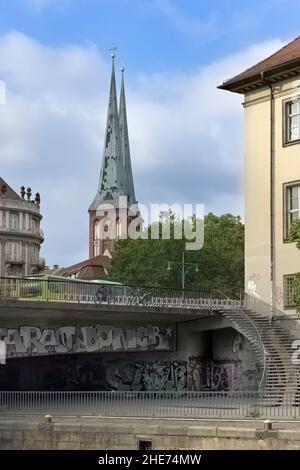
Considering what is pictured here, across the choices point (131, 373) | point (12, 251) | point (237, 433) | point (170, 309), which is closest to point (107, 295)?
point (170, 309)

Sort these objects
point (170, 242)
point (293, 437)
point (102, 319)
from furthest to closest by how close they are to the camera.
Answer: point (170, 242), point (102, 319), point (293, 437)

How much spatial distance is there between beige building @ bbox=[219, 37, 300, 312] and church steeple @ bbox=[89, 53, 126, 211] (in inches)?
3597

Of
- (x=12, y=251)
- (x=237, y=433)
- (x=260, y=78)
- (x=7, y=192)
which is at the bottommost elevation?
(x=237, y=433)

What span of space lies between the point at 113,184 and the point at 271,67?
96.7 metres

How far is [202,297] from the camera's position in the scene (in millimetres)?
53781

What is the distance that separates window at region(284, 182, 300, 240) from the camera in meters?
49.8

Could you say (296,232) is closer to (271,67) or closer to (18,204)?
(271,67)

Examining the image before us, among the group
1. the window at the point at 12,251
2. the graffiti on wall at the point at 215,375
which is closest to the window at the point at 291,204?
the graffiti on wall at the point at 215,375

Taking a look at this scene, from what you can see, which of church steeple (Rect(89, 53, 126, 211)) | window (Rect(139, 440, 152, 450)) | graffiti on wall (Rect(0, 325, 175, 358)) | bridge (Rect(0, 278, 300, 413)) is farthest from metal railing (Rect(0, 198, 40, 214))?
window (Rect(139, 440, 152, 450))

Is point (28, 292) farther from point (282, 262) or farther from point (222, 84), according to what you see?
point (222, 84)

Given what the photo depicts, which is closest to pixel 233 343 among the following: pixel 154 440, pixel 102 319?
pixel 102 319

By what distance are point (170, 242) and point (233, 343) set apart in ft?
102

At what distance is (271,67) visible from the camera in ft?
166

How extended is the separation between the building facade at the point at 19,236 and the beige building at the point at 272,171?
201 ft
